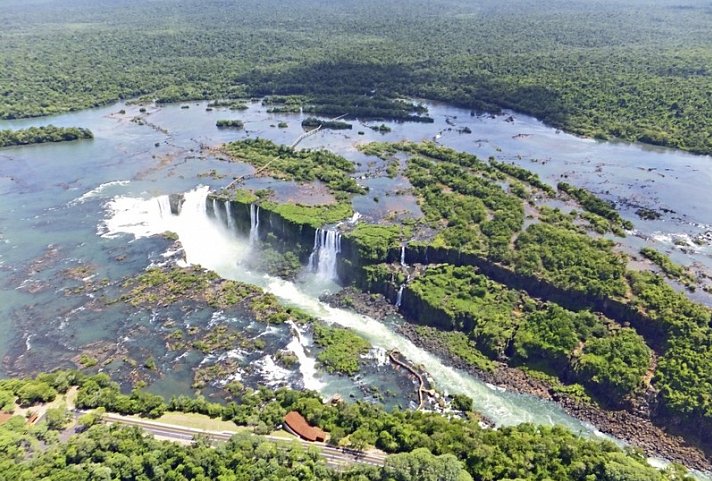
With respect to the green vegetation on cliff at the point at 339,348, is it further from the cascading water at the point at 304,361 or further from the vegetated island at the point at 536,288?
the vegetated island at the point at 536,288

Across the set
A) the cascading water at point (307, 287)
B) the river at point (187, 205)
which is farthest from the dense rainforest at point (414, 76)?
the cascading water at point (307, 287)

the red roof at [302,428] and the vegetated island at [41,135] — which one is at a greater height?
the vegetated island at [41,135]

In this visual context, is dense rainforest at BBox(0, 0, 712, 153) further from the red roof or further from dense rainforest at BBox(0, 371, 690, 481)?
the red roof

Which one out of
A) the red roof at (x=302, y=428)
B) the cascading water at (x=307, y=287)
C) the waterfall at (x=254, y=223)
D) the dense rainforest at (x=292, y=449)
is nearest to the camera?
the dense rainforest at (x=292, y=449)

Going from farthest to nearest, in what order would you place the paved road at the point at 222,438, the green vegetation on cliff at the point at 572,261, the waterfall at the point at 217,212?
the waterfall at the point at 217,212 < the green vegetation on cliff at the point at 572,261 < the paved road at the point at 222,438

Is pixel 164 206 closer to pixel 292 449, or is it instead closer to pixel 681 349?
pixel 292 449

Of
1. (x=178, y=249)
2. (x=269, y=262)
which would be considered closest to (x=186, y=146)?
(x=178, y=249)
